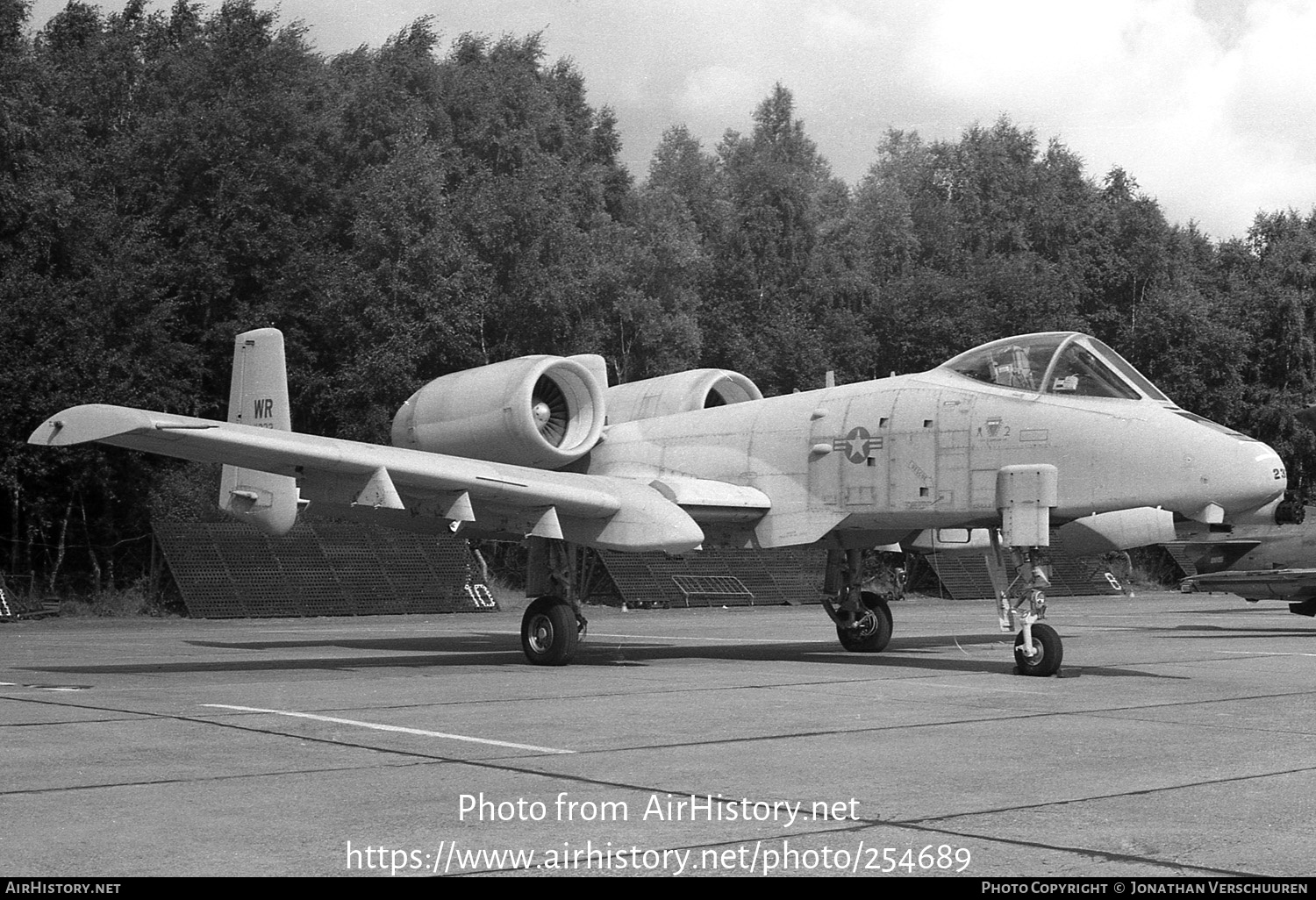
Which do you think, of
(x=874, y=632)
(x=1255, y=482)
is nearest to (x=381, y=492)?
(x=874, y=632)

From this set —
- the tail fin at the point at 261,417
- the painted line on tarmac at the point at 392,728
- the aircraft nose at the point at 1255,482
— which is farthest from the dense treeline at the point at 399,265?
the aircraft nose at the point at 1255,482

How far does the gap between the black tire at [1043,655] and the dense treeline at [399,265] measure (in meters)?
22.0

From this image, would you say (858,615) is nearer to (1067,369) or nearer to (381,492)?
(1067,369)

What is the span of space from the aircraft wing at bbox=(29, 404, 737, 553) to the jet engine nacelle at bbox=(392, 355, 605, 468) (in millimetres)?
1422

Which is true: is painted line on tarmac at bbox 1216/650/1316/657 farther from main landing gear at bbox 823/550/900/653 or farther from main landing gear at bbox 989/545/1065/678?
main landing gear at bbox 989/545/1065/678

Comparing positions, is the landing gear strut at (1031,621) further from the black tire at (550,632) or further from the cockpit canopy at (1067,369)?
the black tire at (550,632)

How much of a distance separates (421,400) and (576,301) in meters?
24.3

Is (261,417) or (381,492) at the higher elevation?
(261,417)

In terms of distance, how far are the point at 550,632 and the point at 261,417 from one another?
469cm

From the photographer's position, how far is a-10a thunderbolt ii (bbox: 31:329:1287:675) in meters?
13.6

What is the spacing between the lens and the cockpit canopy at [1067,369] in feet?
46.9

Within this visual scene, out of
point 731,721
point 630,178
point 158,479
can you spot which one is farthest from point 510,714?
point 630,178

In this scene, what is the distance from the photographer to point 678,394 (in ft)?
62.2

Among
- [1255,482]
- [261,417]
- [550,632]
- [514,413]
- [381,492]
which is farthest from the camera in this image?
[261,417]
